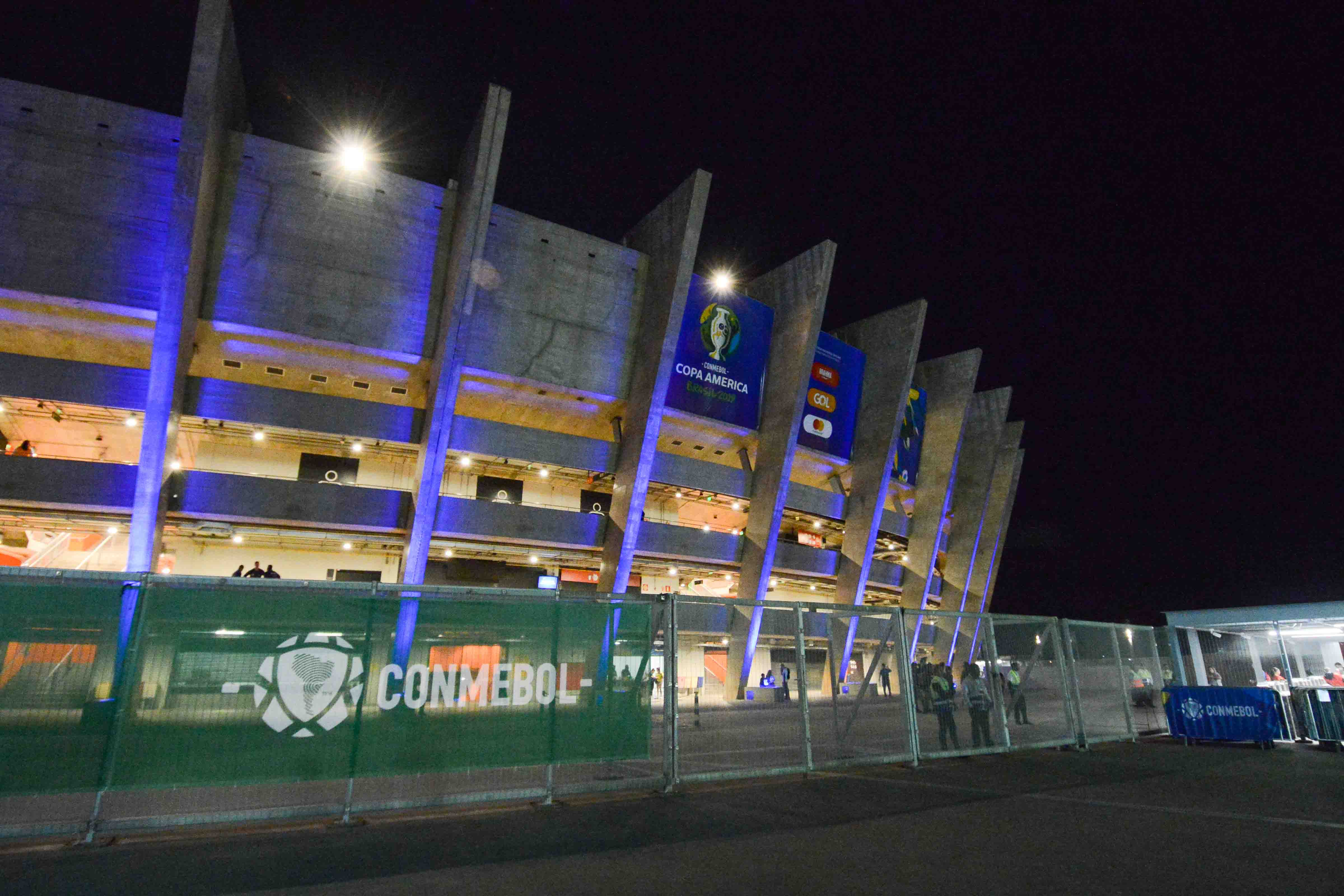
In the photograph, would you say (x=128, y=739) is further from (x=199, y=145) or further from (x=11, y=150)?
(x=11, y=150)

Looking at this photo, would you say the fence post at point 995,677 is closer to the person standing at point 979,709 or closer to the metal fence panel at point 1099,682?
the person standing at point 979,709

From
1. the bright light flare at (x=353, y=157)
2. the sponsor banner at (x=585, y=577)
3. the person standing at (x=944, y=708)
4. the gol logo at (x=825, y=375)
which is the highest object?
the bright light flare at (x=353, y=157)

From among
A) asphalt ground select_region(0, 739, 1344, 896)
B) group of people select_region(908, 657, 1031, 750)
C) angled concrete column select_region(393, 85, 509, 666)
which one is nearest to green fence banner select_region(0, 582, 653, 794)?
asphalt ground select_region(0, 739, 1344, 896)

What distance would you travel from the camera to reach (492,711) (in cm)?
761

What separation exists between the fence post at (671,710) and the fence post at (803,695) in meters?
1.85

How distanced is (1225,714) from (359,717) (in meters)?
17.6

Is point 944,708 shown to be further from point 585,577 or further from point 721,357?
point 585,577

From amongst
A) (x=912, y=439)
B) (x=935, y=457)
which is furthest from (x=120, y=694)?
(x=935, y=457)

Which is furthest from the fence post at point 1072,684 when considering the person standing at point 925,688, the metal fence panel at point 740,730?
the metal fence panel at point 740,730

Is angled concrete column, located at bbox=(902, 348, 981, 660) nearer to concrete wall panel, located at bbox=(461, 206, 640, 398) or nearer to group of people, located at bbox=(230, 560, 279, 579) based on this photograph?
concrete wall panel, located at bbox=(461, 206, 640, 398)

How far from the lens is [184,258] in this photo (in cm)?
2012

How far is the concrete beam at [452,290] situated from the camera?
22594 millimetres

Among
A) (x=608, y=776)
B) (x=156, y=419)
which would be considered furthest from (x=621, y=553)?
(x=608, y=776)

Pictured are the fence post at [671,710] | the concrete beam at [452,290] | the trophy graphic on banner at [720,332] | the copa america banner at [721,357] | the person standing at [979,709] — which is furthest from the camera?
the trophy graphic on banner at [720,332]
